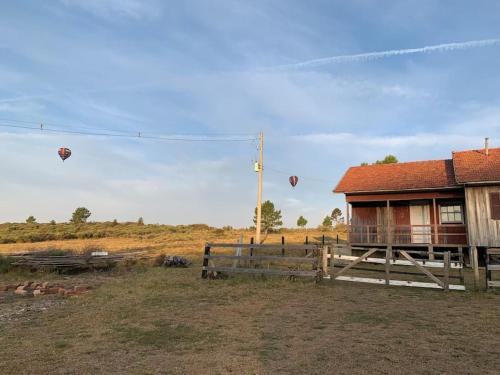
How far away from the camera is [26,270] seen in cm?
1564

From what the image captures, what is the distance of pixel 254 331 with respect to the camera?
6.92m

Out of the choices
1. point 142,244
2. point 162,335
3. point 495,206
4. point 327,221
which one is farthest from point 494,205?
point 327,221

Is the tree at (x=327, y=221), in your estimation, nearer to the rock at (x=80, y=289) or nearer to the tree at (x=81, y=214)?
the tree at (x=81, y=214)

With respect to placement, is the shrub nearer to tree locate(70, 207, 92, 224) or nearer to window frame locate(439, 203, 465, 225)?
window frame locate(439, 203, 465, 225)

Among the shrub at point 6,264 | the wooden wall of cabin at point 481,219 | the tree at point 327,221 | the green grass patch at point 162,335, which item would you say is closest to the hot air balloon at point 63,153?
the shrub at point 6,264

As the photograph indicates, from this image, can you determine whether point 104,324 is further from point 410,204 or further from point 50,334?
point 410,204

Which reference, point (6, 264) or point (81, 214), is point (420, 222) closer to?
point (6, 264)

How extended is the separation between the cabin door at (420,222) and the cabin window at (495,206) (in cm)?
331

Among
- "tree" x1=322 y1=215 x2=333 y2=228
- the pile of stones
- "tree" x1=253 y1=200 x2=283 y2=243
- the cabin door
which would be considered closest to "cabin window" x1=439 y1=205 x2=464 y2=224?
the cabin door

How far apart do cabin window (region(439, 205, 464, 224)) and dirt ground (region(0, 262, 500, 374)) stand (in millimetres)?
11457

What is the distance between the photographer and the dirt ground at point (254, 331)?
16.9 feet

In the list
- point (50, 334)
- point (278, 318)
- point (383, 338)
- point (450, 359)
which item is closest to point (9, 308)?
point (50, 334)

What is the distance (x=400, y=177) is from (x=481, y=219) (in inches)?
199

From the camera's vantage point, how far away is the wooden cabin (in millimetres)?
18438
